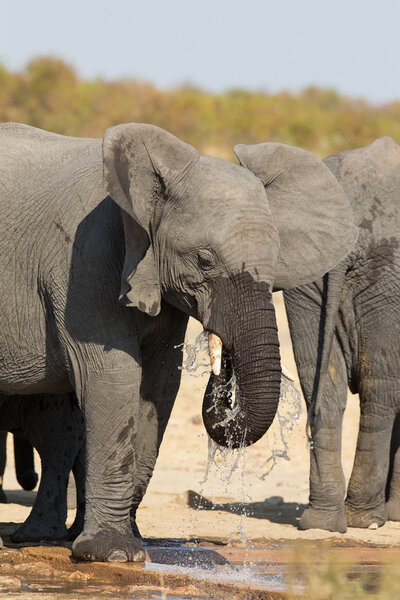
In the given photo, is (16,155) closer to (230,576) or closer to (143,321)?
(143,321)

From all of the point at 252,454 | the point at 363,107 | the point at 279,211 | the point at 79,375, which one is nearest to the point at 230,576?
the point at 79,375

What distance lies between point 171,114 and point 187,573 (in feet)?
95.7

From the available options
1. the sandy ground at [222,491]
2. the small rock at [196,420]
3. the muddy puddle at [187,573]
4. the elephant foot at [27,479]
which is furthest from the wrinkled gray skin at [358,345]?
the small rock at [196,420]

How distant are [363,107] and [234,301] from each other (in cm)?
4045

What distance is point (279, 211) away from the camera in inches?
228

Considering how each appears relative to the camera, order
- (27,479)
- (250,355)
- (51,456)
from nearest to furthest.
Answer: (250,355) < (51,456) < (27,479)

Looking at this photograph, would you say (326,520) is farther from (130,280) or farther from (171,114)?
(171,114)

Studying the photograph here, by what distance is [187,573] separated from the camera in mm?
5461

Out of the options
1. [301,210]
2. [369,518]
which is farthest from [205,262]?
[369,518]

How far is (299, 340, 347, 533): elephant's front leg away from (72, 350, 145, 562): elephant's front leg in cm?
181

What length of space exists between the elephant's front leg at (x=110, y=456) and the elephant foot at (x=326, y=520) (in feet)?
5.84

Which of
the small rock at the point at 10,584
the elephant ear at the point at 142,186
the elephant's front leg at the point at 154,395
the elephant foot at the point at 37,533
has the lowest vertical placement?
the small rock at the point at 10,584

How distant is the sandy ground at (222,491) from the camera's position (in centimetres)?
707

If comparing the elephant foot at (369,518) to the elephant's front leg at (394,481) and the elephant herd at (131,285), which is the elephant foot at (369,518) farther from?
the elephant herd at (131,285)
